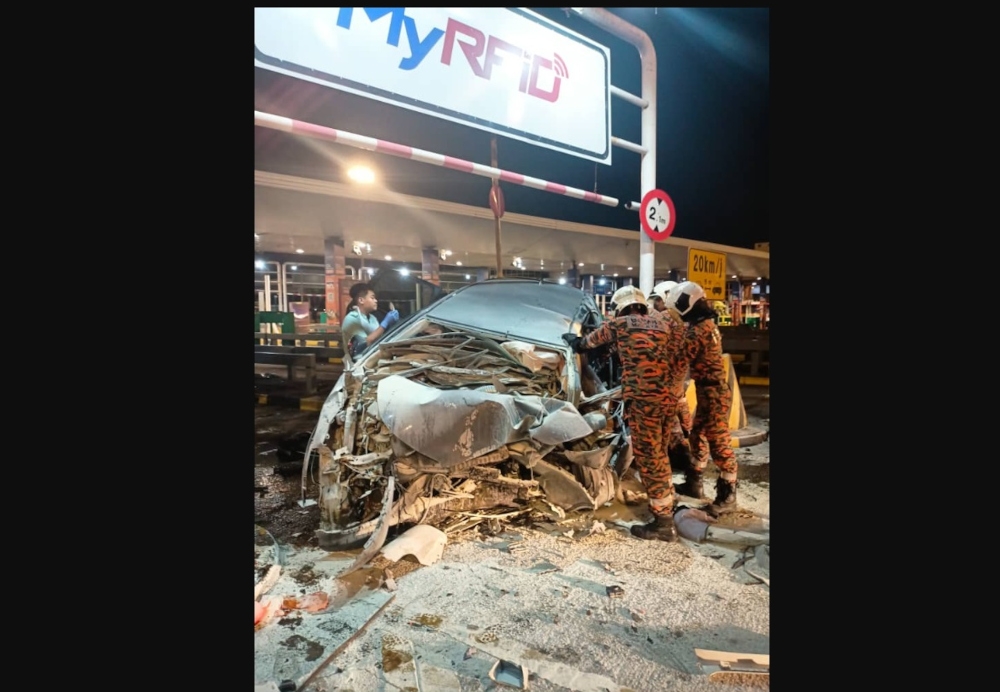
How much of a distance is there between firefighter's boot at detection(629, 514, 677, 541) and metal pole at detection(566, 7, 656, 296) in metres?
1.77

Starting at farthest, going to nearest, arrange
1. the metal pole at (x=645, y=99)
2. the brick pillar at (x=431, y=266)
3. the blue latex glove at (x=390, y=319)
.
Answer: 1. the brick pillar at (x=431, y=266)
2. the blue latex glove at (x=390, y=319)
3. the metal pole at (x=645, y=99)

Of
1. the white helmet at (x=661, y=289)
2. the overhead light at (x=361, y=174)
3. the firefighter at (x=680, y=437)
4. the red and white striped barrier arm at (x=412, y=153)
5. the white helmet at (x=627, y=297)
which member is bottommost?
the firefighter at (x=680, y=437)

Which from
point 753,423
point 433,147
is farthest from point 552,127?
point 753,423

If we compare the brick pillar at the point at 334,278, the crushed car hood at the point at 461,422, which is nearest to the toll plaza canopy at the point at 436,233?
the brick pillar at the point at 334,278

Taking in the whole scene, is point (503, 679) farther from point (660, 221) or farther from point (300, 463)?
point (300, 463)

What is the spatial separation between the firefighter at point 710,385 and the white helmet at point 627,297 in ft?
0.58

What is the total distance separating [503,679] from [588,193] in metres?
3.03

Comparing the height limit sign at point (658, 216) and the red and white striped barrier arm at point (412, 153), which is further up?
the red and white striped barrier arm at point (412, 153)

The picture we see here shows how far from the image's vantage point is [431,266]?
4297 mm

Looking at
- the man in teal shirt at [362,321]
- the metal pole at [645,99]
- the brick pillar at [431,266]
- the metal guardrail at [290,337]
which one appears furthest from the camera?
the brick pillar at [431,266]

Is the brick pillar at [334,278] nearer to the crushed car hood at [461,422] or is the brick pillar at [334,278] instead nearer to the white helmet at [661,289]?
the crushed car hood at [461,422]

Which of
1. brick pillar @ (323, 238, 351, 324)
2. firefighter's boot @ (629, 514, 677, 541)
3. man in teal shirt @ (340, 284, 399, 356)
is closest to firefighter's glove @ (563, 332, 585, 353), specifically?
firefighter's boot @ (629, 514, 677, 541)

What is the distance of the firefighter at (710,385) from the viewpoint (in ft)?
9.57

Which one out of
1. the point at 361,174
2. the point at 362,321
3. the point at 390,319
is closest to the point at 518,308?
the point at 390,319
